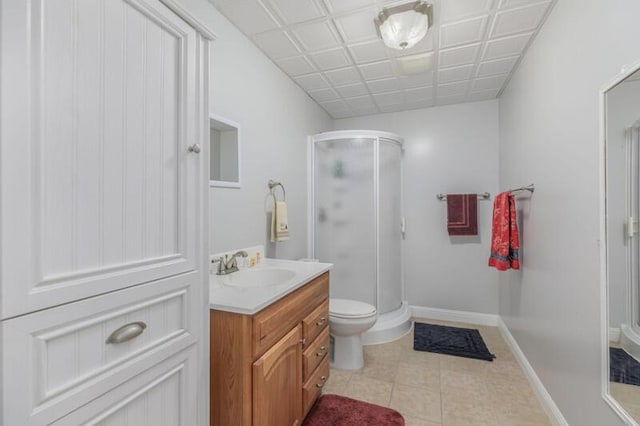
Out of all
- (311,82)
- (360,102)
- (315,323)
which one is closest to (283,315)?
(315,323)

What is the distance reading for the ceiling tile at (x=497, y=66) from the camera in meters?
2.23

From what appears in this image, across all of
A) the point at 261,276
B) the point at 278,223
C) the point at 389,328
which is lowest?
the point at 389,328

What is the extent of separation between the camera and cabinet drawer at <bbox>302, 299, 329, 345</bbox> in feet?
5.08

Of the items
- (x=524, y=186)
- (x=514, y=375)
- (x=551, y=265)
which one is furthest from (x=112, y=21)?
(x=514, y=375)

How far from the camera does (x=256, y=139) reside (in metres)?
2.07

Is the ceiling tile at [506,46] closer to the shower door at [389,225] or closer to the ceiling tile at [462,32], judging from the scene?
the ceiling tile at [462,32]

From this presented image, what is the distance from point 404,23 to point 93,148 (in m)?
1.77

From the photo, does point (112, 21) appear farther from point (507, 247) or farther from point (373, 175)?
point (507, 247)

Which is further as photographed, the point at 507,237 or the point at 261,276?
the point at 507,237

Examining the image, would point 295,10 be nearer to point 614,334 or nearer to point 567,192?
point 567,192

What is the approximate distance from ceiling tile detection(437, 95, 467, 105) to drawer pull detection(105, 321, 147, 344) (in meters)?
3.18

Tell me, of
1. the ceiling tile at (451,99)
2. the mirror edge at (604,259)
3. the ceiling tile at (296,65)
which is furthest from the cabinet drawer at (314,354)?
the ceiling tile at (451,99)

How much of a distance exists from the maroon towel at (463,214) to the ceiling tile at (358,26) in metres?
1.84

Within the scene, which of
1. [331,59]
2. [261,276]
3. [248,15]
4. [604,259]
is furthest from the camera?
[331,59]
